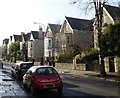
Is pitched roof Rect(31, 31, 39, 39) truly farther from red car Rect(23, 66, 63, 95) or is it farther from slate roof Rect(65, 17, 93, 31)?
red car Rect(23, 66, 63, 95)

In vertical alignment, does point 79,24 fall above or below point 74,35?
above

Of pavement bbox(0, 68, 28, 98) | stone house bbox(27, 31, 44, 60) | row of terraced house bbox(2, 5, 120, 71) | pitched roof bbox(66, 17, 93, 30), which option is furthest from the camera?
→ stone house bbox(27, 31, 44, 60)

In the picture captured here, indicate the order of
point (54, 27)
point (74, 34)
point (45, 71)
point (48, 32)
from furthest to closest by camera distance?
1. point (48, 32)
2. point (54, 27)
3. point (74, 34)
4. point (45, 71)

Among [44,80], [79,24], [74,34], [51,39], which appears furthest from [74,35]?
[44,80]

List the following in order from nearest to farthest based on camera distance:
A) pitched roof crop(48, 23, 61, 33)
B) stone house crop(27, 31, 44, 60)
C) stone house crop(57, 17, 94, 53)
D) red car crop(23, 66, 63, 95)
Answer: red car crop(23, 66, 63, 95) → stone house crop(57, 17, 94, 53) → pitched roof crop(48, 23, 61, 33) → stone house crop(27, 31, 44, 60)

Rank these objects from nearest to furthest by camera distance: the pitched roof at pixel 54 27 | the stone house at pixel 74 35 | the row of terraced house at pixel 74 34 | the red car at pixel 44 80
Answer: the red car at pixel 44 80 < the row of terraced house at pixel 74 34 < the stone house at pixel 74 35 < the pitched roof at pixel 54 27

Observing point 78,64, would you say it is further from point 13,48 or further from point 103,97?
point 13,48

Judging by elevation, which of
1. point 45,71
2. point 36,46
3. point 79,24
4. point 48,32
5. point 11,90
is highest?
point 79,24

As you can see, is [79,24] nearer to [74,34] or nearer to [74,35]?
[74,34]

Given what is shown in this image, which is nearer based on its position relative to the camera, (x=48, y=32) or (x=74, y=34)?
(x=74, y=34)

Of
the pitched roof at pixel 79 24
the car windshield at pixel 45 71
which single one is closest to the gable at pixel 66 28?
the pitched roof at pixel 79 24

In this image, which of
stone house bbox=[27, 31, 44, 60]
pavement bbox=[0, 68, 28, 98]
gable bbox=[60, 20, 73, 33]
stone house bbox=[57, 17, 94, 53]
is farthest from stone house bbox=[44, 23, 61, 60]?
pavement bbox=[0, 68, 28, 98]

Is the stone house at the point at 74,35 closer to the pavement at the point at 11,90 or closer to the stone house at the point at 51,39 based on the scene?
the stone house at the point at 51,39

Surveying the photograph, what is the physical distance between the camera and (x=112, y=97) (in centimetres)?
1239
